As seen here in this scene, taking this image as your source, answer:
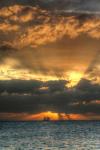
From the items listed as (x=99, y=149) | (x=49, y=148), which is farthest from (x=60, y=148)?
(x=99, y=149)

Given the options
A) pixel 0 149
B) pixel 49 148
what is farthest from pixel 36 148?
pixel 0 149

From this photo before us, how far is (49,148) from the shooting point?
95.4m

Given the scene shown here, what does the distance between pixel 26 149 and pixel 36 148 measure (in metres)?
3.08

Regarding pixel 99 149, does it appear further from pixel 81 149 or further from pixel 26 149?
pixel 26 149

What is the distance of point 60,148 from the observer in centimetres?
9650

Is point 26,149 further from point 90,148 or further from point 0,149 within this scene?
point 90,148

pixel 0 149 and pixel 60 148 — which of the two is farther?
pixel 60 148

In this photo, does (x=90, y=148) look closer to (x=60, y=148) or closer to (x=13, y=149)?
(x=60, y=148)

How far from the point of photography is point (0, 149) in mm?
90500

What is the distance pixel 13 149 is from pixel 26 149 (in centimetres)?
355

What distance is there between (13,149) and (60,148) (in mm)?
10768

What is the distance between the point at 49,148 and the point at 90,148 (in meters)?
8.43

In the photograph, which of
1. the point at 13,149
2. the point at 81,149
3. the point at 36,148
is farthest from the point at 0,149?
the point at 81,149

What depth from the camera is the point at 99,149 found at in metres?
93.2
